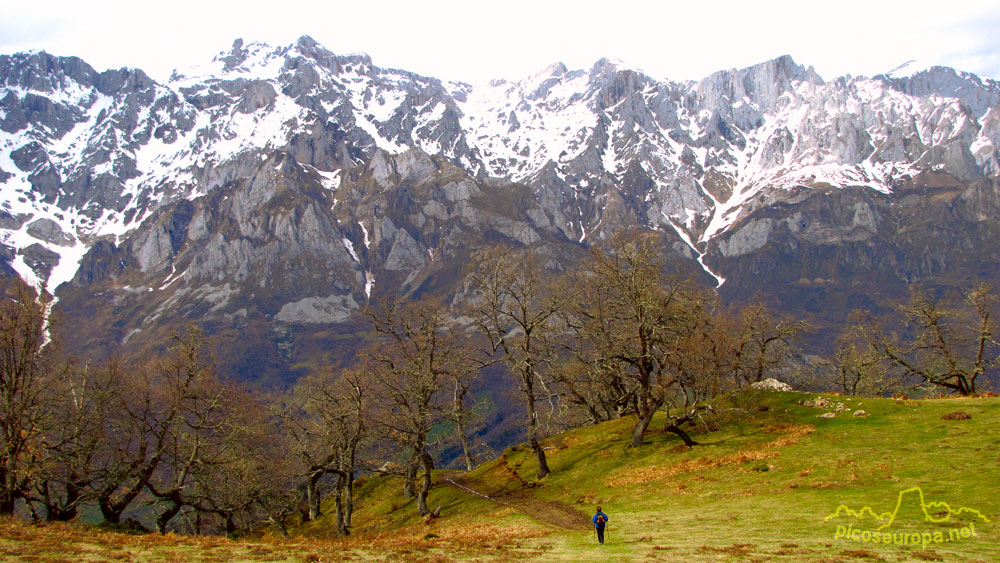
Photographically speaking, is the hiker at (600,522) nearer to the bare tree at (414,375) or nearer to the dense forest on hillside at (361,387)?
the dense forest on hillside at (361,387)

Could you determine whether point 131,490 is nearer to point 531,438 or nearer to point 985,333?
point 531,438

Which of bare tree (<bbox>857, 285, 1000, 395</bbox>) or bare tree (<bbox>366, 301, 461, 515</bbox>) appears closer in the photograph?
bare tree (<bbox>366, 301, 461, 515</bbox>)

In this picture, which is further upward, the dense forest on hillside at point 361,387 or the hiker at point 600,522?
the dense forest on hillside at point 361,387

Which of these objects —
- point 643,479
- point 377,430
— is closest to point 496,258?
point 377,430

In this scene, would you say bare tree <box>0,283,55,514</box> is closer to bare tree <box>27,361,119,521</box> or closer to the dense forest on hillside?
the dense forest on hillside

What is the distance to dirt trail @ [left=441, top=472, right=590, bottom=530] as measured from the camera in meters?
33.5

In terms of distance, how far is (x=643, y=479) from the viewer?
38000 millimetres

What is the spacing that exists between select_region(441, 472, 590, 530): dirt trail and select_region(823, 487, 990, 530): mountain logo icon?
41.5 ft

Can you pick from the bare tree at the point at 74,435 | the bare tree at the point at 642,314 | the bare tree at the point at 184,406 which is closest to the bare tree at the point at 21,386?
the bare tree at the point at 74,435

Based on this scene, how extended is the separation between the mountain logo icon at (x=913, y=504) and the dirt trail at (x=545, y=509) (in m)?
12.7

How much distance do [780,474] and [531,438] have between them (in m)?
17.0

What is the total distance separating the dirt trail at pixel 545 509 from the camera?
1318 inches

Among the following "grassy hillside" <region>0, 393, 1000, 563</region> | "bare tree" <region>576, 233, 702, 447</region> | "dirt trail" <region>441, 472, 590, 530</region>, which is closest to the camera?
"grassy hillside" <region>0, 393, 1000, 563</region>

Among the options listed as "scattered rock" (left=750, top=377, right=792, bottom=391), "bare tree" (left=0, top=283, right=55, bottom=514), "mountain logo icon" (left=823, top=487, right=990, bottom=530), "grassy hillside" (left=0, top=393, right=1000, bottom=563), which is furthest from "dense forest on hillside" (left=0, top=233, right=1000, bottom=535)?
"mountain logo icon" (left=823, top=487, right=990, bottom=530)
